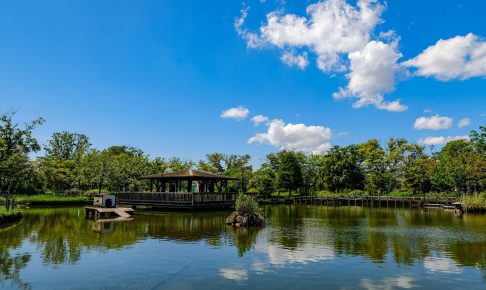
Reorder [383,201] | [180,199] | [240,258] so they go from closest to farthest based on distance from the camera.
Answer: [240,258]
[180,199]
[383,201]

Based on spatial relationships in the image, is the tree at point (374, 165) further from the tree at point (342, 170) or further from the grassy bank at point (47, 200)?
the grassy bank at point (47, 200)

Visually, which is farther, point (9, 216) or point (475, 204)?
point (475, 204)

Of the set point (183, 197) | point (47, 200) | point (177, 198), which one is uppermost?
point (183, 197)

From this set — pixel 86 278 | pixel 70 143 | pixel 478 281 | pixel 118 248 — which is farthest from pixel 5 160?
pixel 70 143

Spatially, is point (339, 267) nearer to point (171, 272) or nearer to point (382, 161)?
point (171, 272)

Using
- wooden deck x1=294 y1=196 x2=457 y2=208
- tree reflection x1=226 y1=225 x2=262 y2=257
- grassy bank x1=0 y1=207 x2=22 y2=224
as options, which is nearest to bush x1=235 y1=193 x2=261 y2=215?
tree reflection x1=226 y1=225 x2=262 y2=257

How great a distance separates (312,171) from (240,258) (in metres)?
60.9

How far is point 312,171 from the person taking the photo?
241ft

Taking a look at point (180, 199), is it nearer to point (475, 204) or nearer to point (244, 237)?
point (244, 237)

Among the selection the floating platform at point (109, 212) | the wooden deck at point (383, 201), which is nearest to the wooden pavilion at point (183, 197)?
the floating platform at point (109, 212)

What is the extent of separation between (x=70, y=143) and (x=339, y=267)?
102 m

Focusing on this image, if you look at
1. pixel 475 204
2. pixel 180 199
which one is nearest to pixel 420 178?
pixel 475 204

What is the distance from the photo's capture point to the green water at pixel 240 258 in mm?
10883

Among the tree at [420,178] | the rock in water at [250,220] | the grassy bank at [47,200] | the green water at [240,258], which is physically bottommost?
the green water at [240,258]
